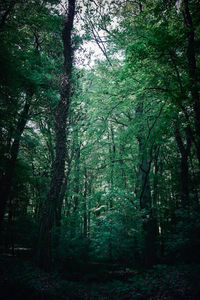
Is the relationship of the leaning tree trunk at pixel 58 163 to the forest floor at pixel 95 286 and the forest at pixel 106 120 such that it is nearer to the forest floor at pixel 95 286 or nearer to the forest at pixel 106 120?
the forest at pixel 106 120

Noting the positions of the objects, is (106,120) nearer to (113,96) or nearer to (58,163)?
(113,96)

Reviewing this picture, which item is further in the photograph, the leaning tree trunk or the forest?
the leaning tree trunk

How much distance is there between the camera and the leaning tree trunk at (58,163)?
265 inches

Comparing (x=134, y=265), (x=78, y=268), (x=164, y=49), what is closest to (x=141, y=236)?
(x=134, y=265)

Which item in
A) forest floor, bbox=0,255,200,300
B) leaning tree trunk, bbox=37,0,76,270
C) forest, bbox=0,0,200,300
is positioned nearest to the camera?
forest floor, bbox=0,255,200,300

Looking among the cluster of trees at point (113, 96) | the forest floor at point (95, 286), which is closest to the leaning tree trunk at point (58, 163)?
the cluster of trees at point (113, 96)

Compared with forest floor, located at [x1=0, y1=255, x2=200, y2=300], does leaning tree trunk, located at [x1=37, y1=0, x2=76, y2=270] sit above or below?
above

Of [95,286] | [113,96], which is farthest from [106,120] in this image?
[95,286]

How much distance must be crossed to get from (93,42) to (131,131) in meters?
5.91

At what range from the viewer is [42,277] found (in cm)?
562

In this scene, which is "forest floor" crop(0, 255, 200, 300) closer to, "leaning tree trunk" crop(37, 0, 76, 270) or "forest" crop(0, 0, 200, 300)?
"forest" crop(0, 0, 200, 300)

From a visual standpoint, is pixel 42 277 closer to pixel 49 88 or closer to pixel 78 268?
pixel 78 268

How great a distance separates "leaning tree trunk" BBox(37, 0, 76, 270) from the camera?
6.73 m

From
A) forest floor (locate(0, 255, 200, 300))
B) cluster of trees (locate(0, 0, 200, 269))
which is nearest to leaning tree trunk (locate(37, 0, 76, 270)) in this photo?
cluster of trees (locate(0, 0, 200, 269))
